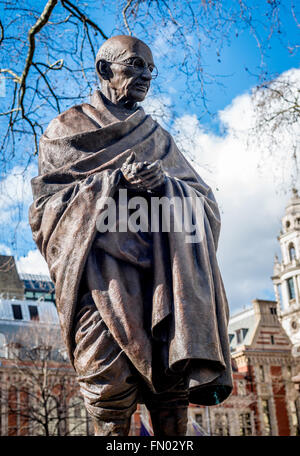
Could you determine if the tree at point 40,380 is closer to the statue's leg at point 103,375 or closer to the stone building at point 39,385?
the stone building at point 39,385

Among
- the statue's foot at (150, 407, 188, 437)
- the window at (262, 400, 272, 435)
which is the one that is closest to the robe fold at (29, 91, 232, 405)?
the statue's foot at (150, 407, 188, 437)

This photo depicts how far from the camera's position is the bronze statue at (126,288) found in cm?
288

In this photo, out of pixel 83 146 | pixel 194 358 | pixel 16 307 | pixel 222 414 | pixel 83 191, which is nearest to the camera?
pixel 194 358

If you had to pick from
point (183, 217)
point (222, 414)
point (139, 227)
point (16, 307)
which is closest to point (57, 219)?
point (139, 227)

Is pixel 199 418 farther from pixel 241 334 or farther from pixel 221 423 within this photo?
pixel 241 334

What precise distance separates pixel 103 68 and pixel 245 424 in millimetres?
40568

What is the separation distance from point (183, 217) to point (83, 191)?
1.79ft

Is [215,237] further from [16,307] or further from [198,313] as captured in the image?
[16,307]

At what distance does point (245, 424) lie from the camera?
40812mm

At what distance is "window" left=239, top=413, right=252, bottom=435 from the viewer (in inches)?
1591

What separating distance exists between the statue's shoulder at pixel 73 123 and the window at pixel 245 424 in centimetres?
3967

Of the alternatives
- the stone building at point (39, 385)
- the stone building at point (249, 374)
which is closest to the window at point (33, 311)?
the stone building at point (249, 374)

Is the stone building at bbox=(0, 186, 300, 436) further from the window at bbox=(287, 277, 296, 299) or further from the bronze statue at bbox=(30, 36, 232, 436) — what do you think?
the window at bbox=(287, 277, 296, 299)

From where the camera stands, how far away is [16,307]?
47.1 m
